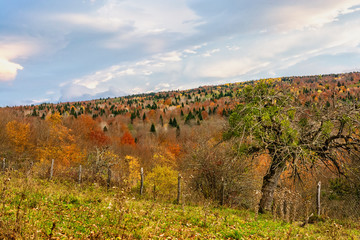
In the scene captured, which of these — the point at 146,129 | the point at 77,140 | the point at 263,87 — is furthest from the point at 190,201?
the point at 146,129

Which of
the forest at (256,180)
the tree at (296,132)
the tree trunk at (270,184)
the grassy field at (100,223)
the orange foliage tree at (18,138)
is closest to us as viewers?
the grassy field at (100,223)

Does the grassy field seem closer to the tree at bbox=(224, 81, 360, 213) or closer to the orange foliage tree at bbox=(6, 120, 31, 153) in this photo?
the tree at bbox=(224, 81, 360, 213)

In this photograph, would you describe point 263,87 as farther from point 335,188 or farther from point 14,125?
point 14,125

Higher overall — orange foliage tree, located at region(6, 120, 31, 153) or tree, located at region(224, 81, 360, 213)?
tree, located at region(224, 81, 360, 213)

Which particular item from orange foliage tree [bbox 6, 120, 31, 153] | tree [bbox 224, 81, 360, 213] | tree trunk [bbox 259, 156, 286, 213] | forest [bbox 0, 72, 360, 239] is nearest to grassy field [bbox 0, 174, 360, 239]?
forest [bbox 0, 72, 360, 239]

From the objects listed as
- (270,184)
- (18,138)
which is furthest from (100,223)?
(18,138)

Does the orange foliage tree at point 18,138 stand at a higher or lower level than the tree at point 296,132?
lower

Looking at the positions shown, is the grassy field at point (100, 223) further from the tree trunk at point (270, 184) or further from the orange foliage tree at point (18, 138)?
the orange foliage tree at point (18, 138)

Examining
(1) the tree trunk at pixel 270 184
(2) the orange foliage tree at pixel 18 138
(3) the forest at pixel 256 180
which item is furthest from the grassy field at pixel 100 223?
(2) the orange foliage tree at pixel 18 138

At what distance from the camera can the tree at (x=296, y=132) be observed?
489 inches

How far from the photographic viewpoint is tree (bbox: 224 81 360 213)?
40.7 ft

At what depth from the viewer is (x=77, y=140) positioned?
61.3 meters

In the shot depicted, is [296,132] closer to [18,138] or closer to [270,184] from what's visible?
[270,184]

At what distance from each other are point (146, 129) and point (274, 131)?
89.4 metres
